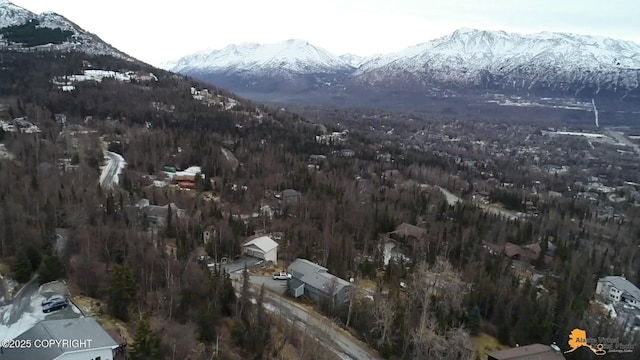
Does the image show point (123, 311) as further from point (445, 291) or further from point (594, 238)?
point (594, 238)

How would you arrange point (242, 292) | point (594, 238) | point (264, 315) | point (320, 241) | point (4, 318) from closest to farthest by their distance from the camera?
1. point (4, 318)
2. point (264, 315)
3. point (242, 292)
4. point (320, 241)
5. point (594, 238)

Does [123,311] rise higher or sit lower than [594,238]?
higher

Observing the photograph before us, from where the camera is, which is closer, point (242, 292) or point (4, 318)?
point (4, 318)

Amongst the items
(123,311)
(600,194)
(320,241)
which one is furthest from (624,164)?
(123,311)

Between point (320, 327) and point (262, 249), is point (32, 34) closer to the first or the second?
point (262, 249)

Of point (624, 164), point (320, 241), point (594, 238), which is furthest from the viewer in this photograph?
point (624, 164)

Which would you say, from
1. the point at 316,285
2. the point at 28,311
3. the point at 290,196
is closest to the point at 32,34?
the point at 290,196

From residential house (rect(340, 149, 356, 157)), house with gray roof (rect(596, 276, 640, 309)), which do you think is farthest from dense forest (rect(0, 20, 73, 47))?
house with gray roof (rect(596, 276, 640, 309))

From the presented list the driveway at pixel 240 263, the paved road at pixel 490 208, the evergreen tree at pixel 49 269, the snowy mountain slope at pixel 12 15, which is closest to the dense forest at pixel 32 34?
the snowy mountain slope at pixel 12 15
